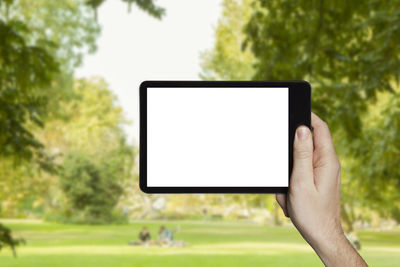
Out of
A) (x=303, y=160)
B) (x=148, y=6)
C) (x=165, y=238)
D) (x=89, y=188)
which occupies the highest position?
(x=148, y=6)

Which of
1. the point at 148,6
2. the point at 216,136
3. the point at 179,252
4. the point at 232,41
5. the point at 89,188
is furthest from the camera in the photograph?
the point at 232,41

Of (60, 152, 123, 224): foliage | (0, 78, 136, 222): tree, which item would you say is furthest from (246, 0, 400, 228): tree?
(0, 78, 136, 222): tree

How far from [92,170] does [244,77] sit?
32.6 feet

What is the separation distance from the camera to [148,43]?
41344mm

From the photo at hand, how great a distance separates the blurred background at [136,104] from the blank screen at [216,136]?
107 inches

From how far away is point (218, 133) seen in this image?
1438 millimetres

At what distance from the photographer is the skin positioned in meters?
1.19

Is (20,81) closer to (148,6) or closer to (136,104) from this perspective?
(148,6)

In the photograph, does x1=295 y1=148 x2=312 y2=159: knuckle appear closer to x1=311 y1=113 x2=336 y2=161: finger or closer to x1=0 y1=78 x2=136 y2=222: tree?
x1=311 y1=113 x2=336 y2=161: finger

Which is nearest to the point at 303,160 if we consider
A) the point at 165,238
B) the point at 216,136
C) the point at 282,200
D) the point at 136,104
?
the point at 282,200

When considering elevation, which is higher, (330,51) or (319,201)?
(330,51)

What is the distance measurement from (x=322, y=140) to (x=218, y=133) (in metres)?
0.30

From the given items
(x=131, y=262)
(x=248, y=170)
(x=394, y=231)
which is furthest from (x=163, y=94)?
(x=394, y=231)

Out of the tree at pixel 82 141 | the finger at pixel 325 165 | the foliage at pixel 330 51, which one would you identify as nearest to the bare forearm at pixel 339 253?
the finger at pixel 325 165
